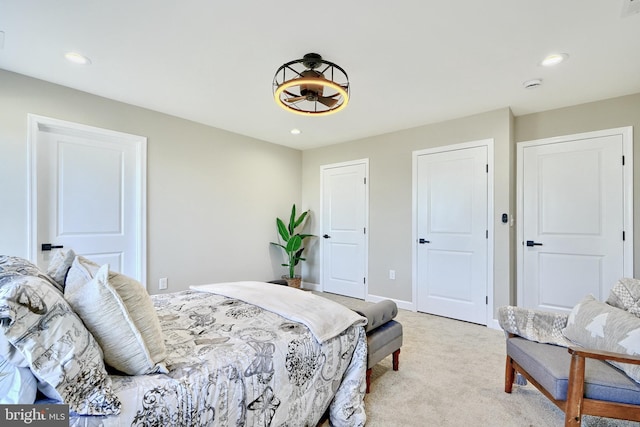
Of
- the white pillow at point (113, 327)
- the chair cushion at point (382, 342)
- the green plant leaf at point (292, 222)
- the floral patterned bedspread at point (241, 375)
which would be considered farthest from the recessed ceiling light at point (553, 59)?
the green plant leaf at point (292, 222)

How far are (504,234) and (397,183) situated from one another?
1425 mm

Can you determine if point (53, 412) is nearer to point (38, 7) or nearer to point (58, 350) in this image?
point (58, 350)

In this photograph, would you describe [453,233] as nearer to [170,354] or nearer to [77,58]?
[170,354]

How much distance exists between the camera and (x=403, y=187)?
13.2 feet

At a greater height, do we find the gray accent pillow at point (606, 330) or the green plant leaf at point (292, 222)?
the green plant leaf at point (292, 222)

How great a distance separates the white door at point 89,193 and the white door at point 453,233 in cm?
335

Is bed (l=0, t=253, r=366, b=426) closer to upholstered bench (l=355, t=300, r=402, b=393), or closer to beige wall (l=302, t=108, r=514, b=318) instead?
upholstered bench (l=355, t=300, r=402, b=393)

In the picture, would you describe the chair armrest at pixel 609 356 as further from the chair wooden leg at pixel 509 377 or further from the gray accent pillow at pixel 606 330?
the chair wooden leg at pixel 509 377

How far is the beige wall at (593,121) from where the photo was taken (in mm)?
2852

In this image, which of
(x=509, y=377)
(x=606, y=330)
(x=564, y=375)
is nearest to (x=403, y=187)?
(x=509, y=377)

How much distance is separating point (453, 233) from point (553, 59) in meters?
1.96

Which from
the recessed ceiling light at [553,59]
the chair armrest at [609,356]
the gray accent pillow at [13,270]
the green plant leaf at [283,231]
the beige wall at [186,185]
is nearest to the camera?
the gray accent pillow at [13,270]

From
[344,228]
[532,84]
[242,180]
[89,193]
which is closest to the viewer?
[532,84]

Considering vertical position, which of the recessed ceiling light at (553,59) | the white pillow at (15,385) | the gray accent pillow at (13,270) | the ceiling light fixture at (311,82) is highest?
the recessed ceiling light at (553,59)
